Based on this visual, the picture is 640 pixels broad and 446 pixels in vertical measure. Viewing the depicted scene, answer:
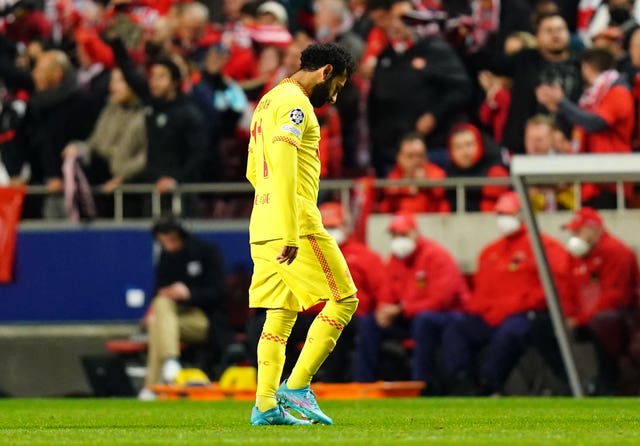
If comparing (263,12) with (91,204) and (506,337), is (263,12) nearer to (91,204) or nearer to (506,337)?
(91,204)

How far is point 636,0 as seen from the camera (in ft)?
55.4

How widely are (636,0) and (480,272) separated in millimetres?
3291

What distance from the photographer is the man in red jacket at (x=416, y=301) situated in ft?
51.3

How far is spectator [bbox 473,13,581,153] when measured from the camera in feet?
53.2

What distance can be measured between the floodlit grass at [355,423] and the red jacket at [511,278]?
1174 millimetres

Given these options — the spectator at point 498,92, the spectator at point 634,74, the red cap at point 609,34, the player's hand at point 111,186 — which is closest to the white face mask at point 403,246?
the spectator at point 498,92

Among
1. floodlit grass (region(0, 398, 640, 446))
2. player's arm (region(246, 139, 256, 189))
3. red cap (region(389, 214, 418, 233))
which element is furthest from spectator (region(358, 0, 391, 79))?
player's arm (region(246, 139, 256, 189))

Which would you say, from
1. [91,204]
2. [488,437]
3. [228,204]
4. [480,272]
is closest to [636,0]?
[480,272]

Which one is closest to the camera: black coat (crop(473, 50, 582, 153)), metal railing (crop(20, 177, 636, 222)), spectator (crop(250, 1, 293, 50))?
metal railing (crop(20, 177, 636, 222))

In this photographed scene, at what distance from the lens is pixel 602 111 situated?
51.3 ft

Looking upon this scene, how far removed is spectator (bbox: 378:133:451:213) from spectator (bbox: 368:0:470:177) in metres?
0.34

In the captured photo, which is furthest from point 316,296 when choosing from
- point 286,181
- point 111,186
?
point 111,186

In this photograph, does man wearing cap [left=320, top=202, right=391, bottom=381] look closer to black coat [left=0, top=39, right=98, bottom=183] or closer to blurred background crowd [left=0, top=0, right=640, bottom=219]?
blurred background crowd [left=0, top=0, right=640, bottom=219]

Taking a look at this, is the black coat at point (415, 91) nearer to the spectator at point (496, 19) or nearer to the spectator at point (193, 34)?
the spectator at point (496, 19)
